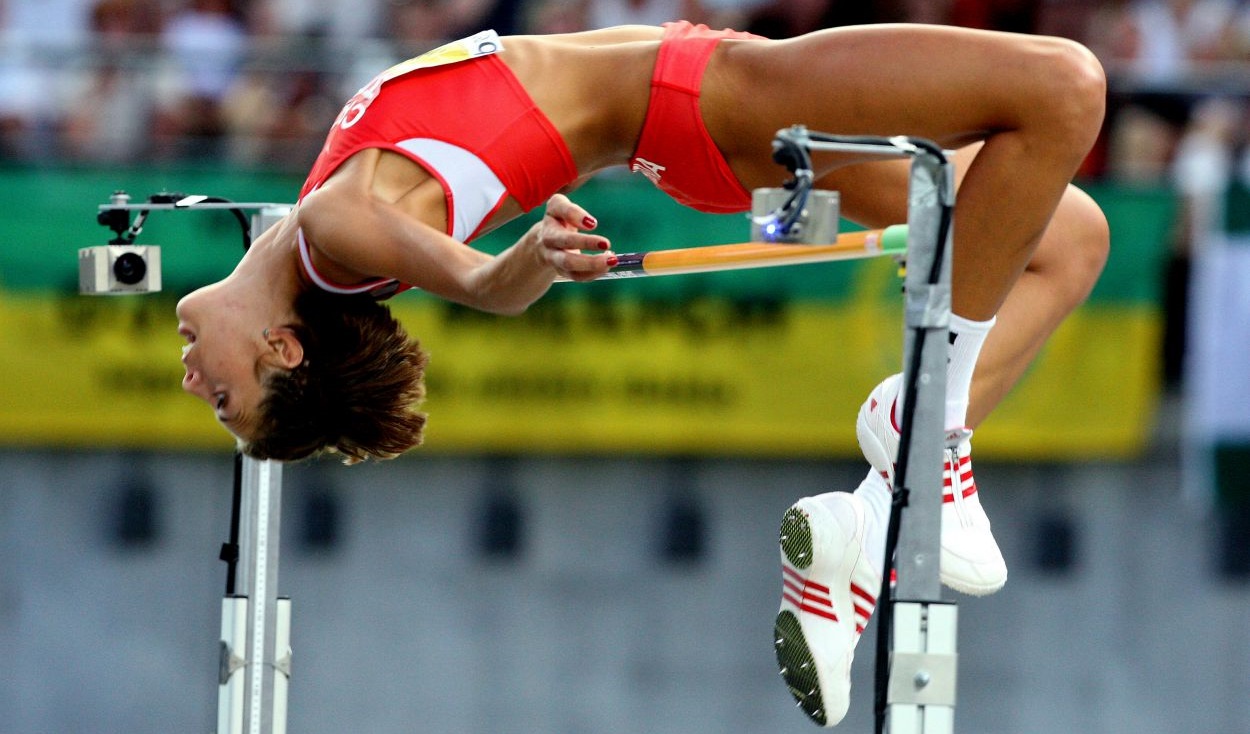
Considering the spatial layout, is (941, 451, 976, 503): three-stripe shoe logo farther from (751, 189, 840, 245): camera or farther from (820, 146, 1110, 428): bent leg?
(751, 189, 840, 245): camera

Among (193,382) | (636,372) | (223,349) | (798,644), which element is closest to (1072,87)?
(798,644)

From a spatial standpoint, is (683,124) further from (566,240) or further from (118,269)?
(118,269)

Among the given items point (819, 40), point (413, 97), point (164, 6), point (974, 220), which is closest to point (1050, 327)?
point (974, 220)

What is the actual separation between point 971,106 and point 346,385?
1363mm

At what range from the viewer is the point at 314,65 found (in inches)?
276

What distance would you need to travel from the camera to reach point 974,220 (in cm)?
310

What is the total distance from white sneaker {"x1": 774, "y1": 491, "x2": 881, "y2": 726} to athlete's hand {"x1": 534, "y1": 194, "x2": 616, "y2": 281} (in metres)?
0.76

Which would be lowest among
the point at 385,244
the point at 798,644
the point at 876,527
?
the point at 798,644

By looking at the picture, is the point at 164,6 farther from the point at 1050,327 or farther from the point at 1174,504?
the point at 1050,327

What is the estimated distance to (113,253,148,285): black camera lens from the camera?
14.5ft

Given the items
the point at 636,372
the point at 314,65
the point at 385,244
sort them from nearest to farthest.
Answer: the point at 385,244, the point at 314,65, the point at 636,372

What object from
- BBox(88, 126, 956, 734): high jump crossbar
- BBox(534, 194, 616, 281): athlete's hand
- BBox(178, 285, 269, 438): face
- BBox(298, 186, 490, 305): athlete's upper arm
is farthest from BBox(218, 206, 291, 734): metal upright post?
BBox(88, 126, 956, 734): high jump crossbar

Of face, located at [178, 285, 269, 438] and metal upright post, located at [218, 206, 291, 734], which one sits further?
metal upright post, located at [218, 206, 291, 734]

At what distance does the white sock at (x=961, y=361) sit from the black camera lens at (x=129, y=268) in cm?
216
